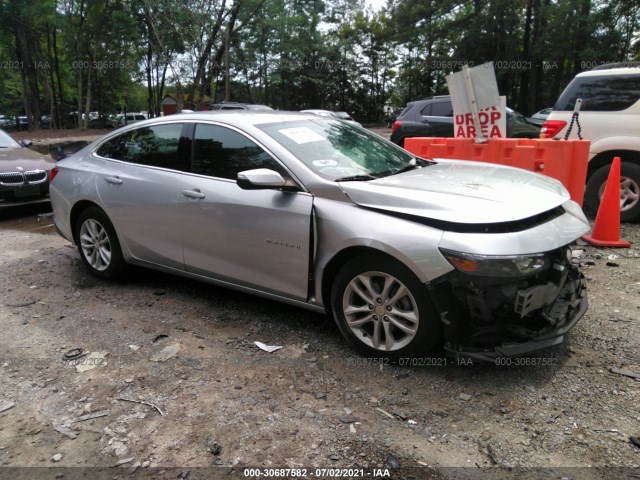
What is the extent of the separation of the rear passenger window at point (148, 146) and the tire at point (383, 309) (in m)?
1.88

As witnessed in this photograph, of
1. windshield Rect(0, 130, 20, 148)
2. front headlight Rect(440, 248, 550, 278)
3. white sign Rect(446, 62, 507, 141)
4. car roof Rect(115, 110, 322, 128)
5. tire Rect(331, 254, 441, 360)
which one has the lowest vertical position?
tire Rect(331, 254, 441, 360)

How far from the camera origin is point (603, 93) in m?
6.46

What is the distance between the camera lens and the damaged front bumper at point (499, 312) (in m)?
2.63

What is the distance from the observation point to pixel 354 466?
7.46 ft

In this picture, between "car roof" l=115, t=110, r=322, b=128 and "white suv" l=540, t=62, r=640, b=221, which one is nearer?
"car roof" l=115, t=110, r=322, b=128

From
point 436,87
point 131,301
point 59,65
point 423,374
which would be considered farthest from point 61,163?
point 59,65

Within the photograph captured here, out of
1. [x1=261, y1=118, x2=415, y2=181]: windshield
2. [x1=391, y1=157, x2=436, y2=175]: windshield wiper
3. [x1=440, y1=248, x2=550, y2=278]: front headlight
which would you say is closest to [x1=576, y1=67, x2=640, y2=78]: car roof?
[x1=391, y1=157, x2=436, y2=175]: windshield wiper

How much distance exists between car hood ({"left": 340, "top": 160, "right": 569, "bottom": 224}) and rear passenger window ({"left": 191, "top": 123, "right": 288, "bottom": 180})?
750 mm

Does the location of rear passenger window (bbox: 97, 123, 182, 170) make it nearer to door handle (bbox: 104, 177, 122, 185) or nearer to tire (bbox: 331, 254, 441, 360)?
door handle (bbox: 104, 177, 122, 185)

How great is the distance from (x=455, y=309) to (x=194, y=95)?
28138 mm

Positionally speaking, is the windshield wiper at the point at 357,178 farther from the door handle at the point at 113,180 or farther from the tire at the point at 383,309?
the door handle at the point at 113,180

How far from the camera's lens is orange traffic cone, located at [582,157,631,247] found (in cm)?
533

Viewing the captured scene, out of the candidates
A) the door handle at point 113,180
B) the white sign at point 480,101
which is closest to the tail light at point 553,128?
the white sign at point 480,101

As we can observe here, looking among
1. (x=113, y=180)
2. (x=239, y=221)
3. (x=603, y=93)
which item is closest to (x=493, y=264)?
(x=239, y=221)
